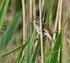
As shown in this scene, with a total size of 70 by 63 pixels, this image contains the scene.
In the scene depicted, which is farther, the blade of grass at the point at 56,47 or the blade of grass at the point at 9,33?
the blade of grass at the point at 9,33

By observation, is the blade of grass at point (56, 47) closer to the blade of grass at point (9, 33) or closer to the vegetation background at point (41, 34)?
the vegetation background at point (41, 34)

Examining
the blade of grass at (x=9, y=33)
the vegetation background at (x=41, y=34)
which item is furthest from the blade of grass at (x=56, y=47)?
the blade of grass at (x=9, y=33)

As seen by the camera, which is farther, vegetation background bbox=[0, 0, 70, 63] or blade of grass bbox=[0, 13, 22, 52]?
blade of grass bbox=[0, 13, 22, 52]

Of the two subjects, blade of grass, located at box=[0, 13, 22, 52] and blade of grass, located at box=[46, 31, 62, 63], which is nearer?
blade of grass, located at box=[46, 31, 62, 63]

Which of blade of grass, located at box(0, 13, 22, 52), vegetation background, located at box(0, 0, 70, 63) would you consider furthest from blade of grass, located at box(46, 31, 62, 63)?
blade of grass, located at box(0, 13, 22, 52)

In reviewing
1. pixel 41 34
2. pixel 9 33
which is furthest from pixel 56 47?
pixel 9 33

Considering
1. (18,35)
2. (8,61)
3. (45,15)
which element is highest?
(45,15)

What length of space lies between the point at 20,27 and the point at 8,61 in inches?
8.5

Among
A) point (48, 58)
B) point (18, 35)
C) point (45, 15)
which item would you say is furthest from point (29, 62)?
point (18, 35)

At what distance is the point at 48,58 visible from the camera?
2.74 ft

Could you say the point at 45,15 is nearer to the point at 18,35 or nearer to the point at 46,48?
the point at 46,48

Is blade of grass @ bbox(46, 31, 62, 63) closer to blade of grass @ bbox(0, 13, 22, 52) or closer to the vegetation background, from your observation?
the vegetation background

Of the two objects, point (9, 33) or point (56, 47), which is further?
point (9, 33)

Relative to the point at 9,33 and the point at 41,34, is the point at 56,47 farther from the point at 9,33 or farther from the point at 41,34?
the point at 9,33
